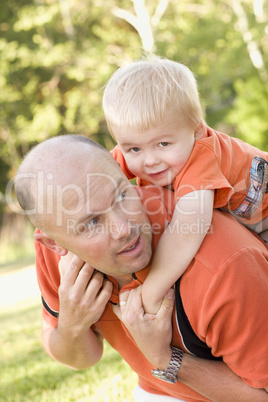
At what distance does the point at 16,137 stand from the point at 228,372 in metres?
23.5

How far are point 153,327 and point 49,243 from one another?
64 centimetres

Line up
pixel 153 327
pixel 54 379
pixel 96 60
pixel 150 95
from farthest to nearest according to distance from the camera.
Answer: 1. pixel 96 60
2. pixel 54 379
3. pixel 150 95
4. pixel 153 327

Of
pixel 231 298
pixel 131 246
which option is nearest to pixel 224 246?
pixel 231 298

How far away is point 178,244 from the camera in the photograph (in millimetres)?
2273

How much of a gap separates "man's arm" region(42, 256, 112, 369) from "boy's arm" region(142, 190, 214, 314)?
248mm

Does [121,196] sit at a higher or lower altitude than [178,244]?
higher

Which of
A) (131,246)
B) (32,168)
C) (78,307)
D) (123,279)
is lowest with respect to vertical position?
(78,307)

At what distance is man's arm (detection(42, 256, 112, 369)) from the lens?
245 centimetres

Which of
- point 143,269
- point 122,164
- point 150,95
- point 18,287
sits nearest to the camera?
point 143,269

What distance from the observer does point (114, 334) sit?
2.71 m

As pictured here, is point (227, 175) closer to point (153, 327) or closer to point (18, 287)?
point (153, 327)

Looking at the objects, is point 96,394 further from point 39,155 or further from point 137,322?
point 39,155

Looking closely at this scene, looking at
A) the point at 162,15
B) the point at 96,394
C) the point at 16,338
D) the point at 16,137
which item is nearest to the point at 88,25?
the point at 162,15

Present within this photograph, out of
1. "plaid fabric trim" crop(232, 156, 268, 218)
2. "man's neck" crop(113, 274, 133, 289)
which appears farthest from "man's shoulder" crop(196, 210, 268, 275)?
"plaid fabric trim" crop(232, 156, 268, 218)
